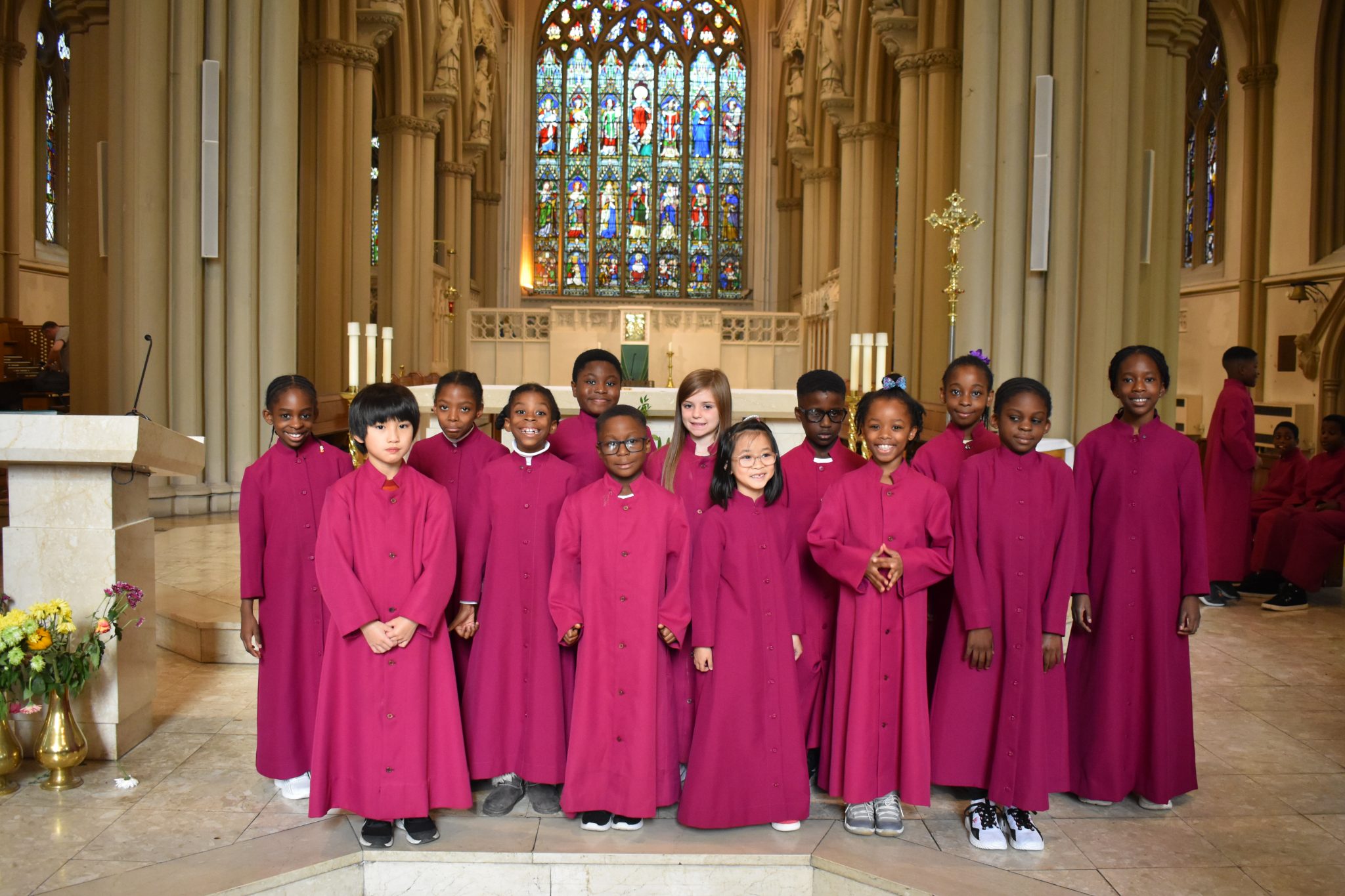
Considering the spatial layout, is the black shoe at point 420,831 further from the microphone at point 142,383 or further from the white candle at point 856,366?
the white candle at point 856,366

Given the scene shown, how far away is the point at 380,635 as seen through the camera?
3.36 meters

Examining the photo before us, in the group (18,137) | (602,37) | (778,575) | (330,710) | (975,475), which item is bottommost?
(330,710)

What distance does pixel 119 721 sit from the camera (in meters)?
4.20

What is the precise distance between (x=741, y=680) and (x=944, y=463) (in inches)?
46.6

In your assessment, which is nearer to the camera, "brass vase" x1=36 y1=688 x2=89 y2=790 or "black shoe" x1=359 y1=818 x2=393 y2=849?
"black shoe" x1=359 y1=818 x2=393 y2=849

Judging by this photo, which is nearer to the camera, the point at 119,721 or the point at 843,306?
the point at 119,721

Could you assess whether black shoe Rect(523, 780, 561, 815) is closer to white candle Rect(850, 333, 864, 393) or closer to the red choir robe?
the red choir robe

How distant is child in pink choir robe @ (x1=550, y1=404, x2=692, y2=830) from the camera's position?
139 inches

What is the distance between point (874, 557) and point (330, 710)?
1.75m

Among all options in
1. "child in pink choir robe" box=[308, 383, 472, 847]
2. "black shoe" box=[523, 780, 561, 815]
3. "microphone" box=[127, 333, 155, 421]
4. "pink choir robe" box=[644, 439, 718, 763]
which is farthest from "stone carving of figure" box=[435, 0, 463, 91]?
"black shoe" box=[523, 780, 561, 815]

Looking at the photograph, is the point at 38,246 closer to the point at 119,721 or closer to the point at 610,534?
the point at 119,721

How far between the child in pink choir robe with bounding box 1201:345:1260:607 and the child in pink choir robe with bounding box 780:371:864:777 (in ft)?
15.0

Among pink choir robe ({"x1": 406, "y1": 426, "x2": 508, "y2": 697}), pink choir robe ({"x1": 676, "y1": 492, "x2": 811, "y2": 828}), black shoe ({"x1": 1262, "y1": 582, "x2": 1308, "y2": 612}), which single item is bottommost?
black shoe ({"x1": 1262, "y1": 582, "x2": 1308, "y2": 612})

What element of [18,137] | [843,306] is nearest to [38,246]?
[18,137]
